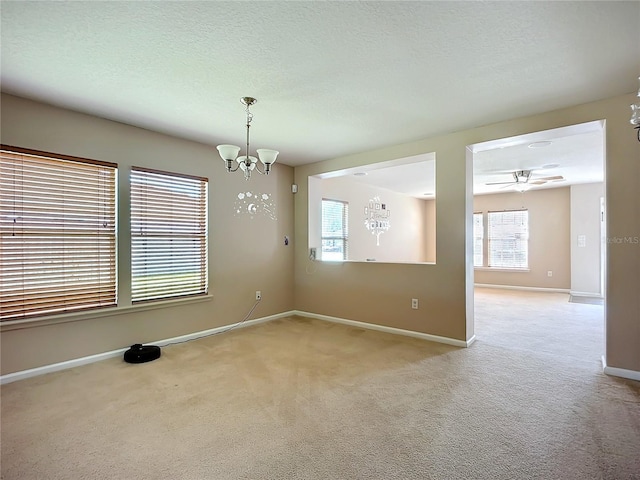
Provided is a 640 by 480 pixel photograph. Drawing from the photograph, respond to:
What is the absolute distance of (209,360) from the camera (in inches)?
133

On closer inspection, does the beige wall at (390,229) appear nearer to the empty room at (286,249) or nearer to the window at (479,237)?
the empty room at (286,249)

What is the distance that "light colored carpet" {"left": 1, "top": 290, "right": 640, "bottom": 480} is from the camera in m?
1.80

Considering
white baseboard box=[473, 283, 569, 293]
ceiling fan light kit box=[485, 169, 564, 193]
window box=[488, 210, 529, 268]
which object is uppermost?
ceiling fan light kit box=[485, 169, 564, 193]

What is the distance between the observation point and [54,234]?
10.2 ft

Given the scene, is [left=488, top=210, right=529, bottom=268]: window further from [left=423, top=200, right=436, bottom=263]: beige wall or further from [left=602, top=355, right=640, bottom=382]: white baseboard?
[left=602, top=355, right=640, bottom=382]: white baseboard

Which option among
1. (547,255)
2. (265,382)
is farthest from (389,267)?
(547,255)

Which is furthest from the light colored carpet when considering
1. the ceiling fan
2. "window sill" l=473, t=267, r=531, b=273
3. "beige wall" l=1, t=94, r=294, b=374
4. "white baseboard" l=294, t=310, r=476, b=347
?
"window sill" l=473, t=267, r=531, b=273

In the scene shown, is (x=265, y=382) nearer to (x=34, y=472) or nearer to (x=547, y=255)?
(x=34, y=472)

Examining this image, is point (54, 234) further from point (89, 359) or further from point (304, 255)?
point (304, 255)

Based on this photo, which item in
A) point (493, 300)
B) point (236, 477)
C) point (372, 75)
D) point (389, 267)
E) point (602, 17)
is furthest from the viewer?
point (493, 300)

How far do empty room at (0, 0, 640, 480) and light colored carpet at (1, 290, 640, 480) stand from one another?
0.8 inches

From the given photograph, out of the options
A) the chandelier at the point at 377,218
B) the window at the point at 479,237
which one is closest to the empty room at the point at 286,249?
the chandelier at the point at 377,218

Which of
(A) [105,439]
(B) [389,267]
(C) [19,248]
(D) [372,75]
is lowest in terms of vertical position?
(A) [105,439]

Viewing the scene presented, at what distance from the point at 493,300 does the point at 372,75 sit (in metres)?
5.84
